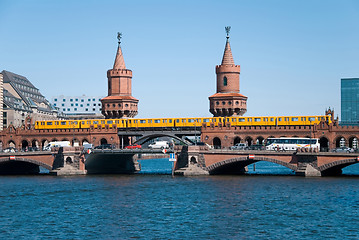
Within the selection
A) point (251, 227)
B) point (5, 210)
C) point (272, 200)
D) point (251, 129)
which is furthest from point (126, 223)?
point (251, 129)

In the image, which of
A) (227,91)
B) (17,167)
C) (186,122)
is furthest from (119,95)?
(17,167)

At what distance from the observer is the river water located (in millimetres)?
60469

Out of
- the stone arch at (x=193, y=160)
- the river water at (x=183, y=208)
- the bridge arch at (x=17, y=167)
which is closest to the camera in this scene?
the river water at (x=183, y=208)

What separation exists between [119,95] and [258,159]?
58.7 meters

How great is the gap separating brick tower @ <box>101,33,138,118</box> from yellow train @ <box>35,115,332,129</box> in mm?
9095

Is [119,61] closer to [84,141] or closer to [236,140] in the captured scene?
[84,141]

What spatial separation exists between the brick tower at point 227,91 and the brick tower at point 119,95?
2082cm

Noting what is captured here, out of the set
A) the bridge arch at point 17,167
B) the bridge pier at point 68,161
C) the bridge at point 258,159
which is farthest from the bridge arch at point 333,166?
the bridge arch at point 17,167

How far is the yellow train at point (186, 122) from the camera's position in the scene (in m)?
133

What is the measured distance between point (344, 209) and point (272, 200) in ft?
34.7

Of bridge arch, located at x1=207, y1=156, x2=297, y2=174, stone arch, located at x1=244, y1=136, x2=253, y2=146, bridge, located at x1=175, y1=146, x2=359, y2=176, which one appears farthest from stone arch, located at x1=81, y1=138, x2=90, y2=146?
bridge arch, located at x1=207, y1=156, x2=297, y2=174

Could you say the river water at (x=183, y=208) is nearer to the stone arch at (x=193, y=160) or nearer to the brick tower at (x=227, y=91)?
the stone arch at (x=193, y=160)

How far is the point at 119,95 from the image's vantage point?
158375 millimetres

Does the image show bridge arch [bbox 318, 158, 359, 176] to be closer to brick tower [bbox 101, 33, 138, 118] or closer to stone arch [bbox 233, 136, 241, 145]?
stone arch [bbox 233, 136, 241, 145]
